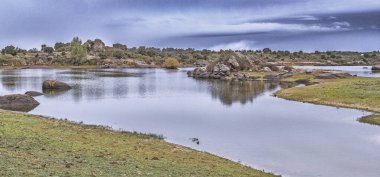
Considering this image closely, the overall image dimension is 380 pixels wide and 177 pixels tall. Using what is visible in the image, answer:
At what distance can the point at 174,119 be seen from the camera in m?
57.4

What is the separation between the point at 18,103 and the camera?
67.8 meters

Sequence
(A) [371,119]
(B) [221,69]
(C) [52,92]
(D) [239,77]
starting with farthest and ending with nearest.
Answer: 1. (B) [221,69]
2. (D) [239,77]
3. (C) [52,92]
4. (A) [371,119]

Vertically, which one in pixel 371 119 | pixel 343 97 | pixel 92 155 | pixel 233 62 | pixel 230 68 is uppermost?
pixel 233 62

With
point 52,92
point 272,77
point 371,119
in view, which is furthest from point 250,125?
point 272,77

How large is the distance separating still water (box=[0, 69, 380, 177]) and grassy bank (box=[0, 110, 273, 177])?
173 inches

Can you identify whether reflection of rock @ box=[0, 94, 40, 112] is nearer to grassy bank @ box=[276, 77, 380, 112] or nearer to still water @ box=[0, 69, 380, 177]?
still water @ box=[0, 69, 380, 177]

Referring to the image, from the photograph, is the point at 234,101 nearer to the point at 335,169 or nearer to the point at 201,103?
the point at 201,103

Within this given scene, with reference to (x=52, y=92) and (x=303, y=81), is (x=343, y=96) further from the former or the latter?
(x=52, y=92)

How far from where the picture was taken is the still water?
36312mm

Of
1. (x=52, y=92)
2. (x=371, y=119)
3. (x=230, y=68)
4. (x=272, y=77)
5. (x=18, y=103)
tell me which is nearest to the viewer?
(x=371, y=119)

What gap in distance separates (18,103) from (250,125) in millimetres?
35098

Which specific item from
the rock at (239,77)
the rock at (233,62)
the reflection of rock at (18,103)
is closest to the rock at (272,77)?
the rock at (239,77)

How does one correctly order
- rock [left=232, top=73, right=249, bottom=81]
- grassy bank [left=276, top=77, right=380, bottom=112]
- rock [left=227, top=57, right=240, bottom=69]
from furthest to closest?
rock [left=227, top=57, right=240, bottom=69]
rock [left=232, top=73, right=249, bottom=81]
grassy bank [left=276, top=77, right=380, bottom=112]

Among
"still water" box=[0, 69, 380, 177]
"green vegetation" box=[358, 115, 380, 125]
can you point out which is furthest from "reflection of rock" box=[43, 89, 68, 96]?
"green vegetation" box=[358, 115, 380, 125]
